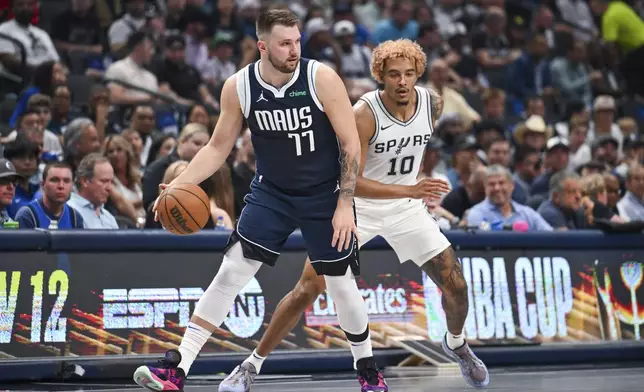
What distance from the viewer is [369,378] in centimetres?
733

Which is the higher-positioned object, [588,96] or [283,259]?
[588,96]

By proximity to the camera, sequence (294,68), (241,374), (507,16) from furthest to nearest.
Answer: (507,16) → (241,374) → (294,68)

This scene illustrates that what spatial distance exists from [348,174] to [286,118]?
1.72ft

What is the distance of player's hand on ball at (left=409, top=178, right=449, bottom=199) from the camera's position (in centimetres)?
754

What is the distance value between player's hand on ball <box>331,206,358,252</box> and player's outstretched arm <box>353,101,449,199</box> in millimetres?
758

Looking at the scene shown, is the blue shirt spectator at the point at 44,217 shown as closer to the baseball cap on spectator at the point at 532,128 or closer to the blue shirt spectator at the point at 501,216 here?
the blue shirt spectator at the point at 501,216

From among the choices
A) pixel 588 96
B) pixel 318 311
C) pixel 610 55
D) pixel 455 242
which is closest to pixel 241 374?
pixel 318 311

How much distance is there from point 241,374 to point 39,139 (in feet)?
15.8

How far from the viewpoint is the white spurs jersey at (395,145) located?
319 inches

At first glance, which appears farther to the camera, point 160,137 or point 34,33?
point 34,33

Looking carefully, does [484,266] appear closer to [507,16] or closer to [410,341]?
[410,341]

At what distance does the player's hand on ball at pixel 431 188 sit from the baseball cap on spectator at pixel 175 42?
8316 millimetres

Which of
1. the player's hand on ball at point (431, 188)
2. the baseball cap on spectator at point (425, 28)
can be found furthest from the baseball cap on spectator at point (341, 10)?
the player's hand on ball at point (431, 188)

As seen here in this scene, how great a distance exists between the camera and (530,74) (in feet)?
63.6
